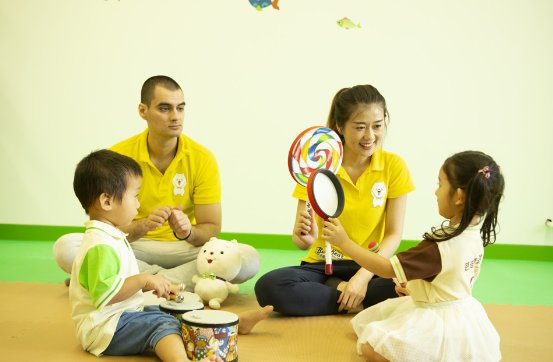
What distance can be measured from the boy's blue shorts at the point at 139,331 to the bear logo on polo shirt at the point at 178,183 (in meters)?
1.03

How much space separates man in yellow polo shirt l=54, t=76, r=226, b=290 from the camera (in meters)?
3.12

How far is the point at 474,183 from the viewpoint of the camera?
205cm

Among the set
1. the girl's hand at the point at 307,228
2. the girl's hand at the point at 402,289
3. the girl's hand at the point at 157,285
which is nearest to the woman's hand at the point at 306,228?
the girl's hand at the point at 307,228

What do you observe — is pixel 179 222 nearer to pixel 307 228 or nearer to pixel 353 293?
pixel 307 228

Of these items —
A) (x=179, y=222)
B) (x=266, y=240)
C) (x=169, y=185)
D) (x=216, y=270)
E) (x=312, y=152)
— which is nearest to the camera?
(x=312, y=152)

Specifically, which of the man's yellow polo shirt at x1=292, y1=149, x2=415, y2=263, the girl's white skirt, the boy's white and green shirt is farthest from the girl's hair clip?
the boy's white and green shirt

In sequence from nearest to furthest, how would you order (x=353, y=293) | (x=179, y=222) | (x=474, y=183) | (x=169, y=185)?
1. (x=474, y=183)
2. (x=353, y=293)
3. (x=179, y=222)
4. (x=169, y=185)

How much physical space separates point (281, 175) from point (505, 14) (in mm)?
1831

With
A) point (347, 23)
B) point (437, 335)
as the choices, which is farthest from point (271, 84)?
point (437, 335)

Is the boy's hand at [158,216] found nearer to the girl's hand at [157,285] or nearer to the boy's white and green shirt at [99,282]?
the boy's white and green shirt at [99,282]

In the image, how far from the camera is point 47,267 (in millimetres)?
3836

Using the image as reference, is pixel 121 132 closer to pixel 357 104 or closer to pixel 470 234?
pixel 357 104

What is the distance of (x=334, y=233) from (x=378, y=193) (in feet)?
2.33

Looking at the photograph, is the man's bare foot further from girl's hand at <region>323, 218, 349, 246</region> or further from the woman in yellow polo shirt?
girl's hand at <region>323, 218, 349, 246</region>
